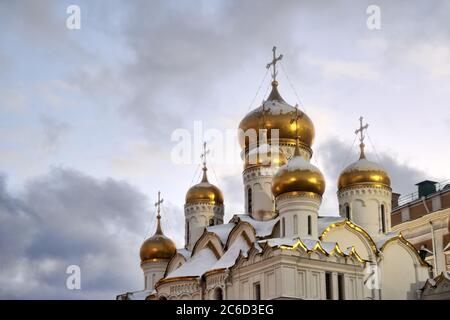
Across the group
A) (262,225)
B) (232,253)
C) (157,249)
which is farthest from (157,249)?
(232,253)

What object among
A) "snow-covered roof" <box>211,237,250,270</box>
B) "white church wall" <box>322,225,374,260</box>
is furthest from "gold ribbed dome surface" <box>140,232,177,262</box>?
"white church wall" <box>322,225,374,260</box>

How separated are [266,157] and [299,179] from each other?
509 cm

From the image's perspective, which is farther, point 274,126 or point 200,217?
point 200,217

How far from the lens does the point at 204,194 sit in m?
37.2

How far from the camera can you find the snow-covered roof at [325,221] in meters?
31.0

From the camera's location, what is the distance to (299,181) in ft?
97.3

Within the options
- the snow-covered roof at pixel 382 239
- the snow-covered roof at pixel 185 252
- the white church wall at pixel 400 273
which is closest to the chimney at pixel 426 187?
the snow-covered roof at pixel 382 239

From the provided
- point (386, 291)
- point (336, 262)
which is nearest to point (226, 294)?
point (336, 262)

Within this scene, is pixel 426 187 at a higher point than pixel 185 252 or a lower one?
higher

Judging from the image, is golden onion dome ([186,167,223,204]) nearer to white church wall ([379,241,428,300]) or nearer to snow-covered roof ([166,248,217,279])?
snow-covered roof ([166,248,217,279])

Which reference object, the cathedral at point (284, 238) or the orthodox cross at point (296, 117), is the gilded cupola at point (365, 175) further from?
the orthodox cross at point (296, 117)

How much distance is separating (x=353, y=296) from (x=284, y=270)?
3.04m

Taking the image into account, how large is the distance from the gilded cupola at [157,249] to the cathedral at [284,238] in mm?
49

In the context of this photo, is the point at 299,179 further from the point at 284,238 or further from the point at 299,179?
the point at 284,238
